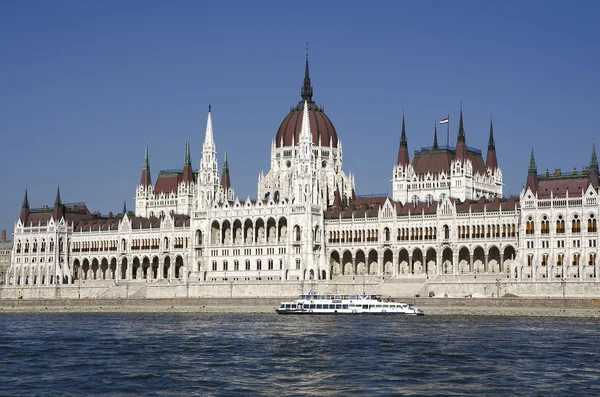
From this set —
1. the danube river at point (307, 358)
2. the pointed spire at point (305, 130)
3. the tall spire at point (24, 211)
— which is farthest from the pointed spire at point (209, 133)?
the danube river at point (307, 358)

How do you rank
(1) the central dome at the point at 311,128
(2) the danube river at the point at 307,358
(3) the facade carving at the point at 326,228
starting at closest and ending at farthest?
(2) the danube river at the point at 307,358 → (3) the facade carving at the point at 326,228 → (1) the central dome at the point at 311,128

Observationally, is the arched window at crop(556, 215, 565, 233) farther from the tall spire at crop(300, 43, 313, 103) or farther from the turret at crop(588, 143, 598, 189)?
the tall spire at crop(300, 43, 313, 103)

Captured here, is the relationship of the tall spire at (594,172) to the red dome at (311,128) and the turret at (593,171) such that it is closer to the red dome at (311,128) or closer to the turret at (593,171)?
the turret at (593,171)

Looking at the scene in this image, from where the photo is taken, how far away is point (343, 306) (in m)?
128

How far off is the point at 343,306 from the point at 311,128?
2292 inches

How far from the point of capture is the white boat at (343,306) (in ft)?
409

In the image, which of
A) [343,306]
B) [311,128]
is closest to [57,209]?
[311,128]

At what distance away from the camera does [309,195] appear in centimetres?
16075

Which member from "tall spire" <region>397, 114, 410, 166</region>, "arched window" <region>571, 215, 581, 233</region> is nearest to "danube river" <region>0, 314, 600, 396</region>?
"arched window" <region>571, 215, 581, 233</region>

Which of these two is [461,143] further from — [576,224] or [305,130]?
[576,224]

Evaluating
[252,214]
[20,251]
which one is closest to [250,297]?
[252,214]

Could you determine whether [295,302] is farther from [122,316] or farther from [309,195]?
[309,195]

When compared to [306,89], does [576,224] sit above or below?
below

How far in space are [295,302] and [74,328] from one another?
107 feet
